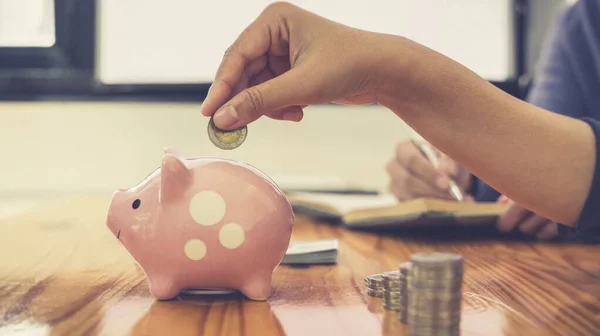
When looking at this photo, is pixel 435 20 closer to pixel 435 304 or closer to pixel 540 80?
pixel 540 80

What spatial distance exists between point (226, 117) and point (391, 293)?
22 centimetres

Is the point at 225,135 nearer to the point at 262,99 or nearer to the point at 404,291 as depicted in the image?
the point at 262,99

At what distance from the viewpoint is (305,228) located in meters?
1.13

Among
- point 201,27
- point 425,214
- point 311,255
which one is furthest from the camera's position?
point 201,27

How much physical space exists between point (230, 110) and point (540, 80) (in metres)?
1.16

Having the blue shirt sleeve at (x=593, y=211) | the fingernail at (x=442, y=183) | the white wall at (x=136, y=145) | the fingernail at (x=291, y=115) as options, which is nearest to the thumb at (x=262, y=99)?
the fingernail at (x=291, y=115)

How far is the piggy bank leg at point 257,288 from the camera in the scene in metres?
0.56

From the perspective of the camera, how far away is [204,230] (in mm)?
547

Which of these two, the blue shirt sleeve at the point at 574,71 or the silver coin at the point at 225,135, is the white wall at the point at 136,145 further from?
the silver coin at the point at 225,135

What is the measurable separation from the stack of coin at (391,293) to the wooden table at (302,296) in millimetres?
12

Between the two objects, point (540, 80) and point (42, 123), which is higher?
point (540, 80)

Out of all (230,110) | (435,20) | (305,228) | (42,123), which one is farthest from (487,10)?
(230,110)

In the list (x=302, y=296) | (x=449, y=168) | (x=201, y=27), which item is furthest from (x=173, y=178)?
(x=201, y=27)

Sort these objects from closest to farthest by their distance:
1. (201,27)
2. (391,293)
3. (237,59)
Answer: (391,293)
(237,59)
(201,27)
